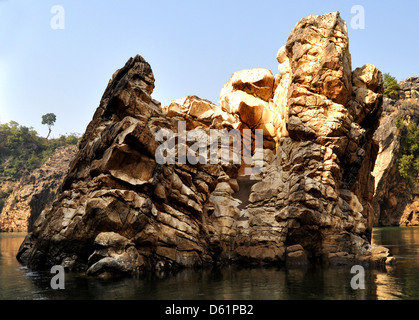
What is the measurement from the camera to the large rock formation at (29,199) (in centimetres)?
7888

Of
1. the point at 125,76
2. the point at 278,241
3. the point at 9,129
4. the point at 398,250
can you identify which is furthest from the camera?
the point at 9,129

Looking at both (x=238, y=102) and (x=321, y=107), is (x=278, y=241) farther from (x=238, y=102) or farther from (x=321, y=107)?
(x=238, y=102)

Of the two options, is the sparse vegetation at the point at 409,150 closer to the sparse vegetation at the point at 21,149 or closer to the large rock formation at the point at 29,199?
the large rock formation at the point at 29,199

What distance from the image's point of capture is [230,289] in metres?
17.4

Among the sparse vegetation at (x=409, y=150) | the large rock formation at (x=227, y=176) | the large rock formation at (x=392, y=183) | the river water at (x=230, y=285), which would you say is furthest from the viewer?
the sparse vegetation at (x=409, y=150)

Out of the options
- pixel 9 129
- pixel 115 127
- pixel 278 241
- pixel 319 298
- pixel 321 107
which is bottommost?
pixel 319 298

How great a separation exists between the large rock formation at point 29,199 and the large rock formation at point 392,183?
63.6 m

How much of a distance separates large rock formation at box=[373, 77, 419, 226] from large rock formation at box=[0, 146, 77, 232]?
6362cm

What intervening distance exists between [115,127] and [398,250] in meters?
24.7

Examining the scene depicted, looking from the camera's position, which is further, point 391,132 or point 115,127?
point 391,132

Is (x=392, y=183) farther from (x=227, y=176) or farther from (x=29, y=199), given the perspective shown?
(x=29, y=199)

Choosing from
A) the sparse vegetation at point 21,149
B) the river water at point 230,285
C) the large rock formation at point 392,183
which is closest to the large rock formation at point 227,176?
the river water at point 230,285
